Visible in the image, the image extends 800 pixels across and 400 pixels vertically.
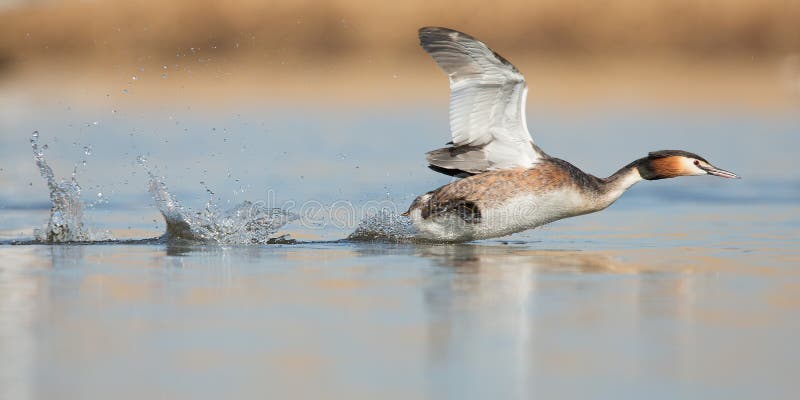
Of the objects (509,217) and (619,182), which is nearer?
(509,217)

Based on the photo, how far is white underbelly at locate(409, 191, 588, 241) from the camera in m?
9.74

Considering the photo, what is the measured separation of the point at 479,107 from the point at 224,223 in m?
2.05

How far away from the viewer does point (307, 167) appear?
52.5 ft

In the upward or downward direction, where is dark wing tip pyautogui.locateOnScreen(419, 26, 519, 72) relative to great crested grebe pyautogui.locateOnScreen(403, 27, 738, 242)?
upward

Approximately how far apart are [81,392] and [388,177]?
9.93 meters

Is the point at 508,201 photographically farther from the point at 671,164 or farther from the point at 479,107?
the point at 671,164

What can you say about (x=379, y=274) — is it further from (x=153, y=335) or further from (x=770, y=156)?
(x=770, y=156)

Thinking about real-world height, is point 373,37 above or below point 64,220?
above

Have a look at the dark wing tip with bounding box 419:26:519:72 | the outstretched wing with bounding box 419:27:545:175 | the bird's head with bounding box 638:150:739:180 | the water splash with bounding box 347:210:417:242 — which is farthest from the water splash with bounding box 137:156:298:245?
the bird's head with bounding box 638:150:739:180

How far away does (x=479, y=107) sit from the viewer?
9.77 metres

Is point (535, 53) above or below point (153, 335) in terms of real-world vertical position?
above

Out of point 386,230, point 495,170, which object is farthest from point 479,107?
point 386,230

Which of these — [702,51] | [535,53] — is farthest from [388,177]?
[702,51]

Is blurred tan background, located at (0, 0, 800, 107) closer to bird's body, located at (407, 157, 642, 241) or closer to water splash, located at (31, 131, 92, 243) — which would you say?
water splash, located at (31, 131, 92, 243)
